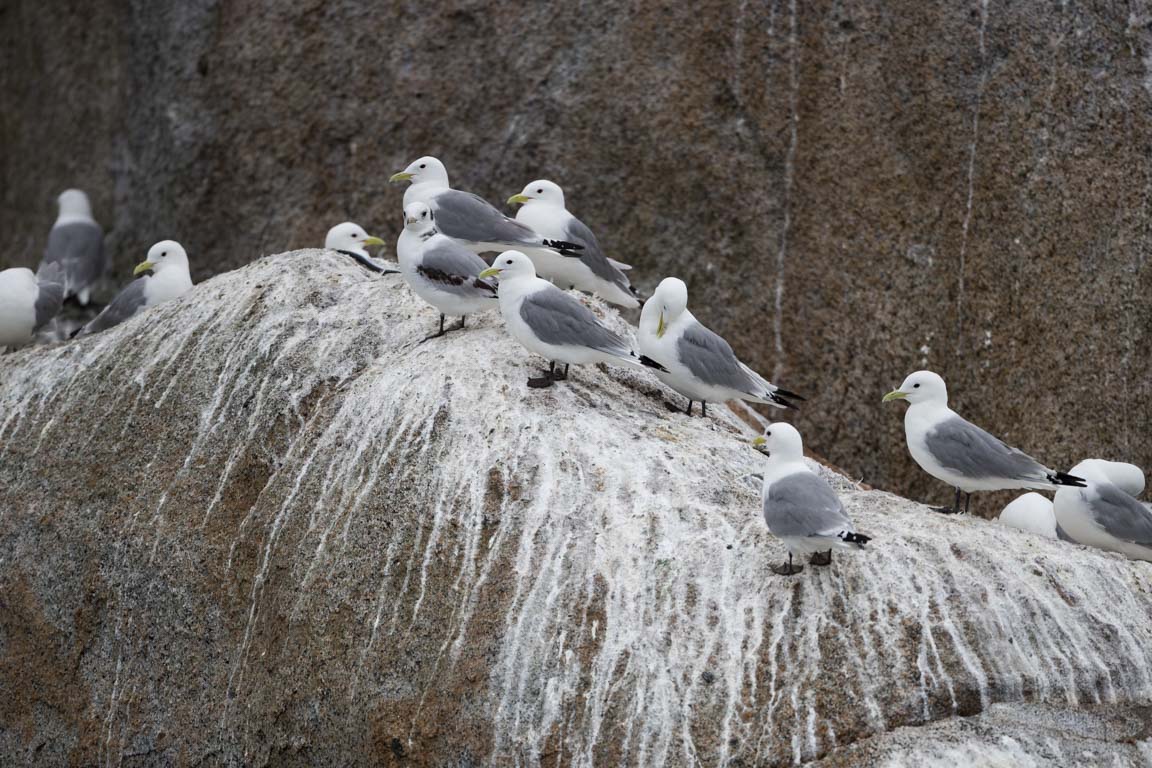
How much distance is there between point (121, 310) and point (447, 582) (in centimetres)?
421

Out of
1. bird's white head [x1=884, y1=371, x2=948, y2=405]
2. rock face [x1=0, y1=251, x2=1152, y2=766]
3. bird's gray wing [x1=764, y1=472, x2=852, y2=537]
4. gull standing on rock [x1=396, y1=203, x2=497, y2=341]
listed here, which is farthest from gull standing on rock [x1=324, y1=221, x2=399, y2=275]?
bird's gray wing [x1=764, y1=472, x2=852, y2=537]

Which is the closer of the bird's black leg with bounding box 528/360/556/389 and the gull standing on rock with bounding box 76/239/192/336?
the bird's black leg with bounding box 528/360/556/389

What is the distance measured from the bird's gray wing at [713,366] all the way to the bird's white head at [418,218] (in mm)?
1684

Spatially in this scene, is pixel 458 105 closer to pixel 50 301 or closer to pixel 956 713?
pixel 50 301

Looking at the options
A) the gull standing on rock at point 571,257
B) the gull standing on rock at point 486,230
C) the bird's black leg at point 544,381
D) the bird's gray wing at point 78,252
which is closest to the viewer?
the bird's black leg at point 544,381

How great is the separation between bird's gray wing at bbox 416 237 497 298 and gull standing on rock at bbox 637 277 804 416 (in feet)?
3.16

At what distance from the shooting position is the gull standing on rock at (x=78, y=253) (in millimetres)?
13094

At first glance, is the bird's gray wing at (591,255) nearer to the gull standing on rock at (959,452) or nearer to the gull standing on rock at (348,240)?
the gull standing on rock at (348,240)

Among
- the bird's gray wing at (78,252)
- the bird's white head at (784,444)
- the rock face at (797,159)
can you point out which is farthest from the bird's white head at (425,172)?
the bird's gray wing at (78,252)

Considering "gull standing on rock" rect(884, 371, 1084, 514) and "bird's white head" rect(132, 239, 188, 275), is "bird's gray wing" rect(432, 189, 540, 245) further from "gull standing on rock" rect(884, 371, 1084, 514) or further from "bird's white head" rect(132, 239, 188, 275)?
"gull standing on rock" rect(884, 371, 1084, 514)

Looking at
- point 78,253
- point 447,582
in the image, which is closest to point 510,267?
point 447,582

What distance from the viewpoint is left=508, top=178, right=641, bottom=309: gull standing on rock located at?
935cm

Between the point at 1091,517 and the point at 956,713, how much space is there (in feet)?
6.44

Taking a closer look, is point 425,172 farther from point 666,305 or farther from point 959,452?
point 959,452
